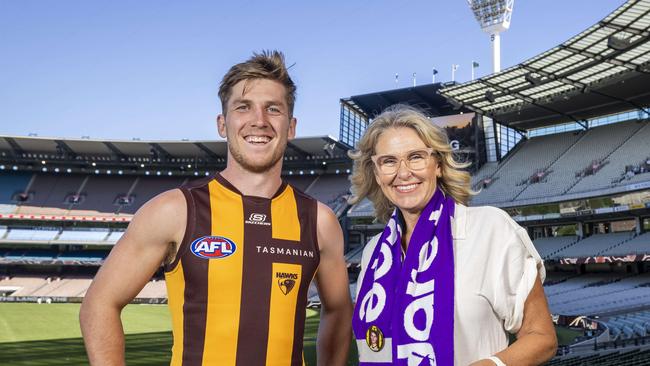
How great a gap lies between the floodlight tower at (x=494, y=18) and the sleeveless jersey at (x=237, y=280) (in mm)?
47953

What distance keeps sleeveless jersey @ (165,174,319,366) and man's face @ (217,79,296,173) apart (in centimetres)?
20

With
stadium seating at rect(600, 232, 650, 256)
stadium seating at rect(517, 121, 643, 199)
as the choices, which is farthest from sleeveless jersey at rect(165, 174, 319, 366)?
stadium seating at rect(517, 121, 643, 199)

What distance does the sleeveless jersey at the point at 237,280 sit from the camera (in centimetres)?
268

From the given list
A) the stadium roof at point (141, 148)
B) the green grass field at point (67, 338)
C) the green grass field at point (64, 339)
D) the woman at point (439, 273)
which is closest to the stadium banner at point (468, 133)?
the stadium roof at point (141, 148)

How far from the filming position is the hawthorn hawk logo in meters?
2.81

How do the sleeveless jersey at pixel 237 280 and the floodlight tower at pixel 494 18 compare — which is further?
the floodlight tower at pixel 494 18

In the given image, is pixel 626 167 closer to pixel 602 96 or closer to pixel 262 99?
pixel 602 96

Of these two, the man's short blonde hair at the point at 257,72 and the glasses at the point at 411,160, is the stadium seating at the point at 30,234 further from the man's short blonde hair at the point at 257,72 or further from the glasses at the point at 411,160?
the glasses at the point at 411,160

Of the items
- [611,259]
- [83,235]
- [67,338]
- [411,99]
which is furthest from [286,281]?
[83,235]

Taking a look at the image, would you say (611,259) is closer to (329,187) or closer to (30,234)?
(329,187)

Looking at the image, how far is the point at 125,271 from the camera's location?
2512 millimetres

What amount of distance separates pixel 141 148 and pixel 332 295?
52.9m

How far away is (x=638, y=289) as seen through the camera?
28.4 m

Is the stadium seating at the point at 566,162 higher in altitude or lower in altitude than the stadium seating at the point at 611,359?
higher
